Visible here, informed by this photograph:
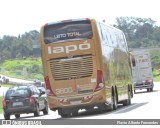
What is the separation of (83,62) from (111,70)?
8.98ft

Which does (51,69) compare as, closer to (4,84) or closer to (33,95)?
(33,95)

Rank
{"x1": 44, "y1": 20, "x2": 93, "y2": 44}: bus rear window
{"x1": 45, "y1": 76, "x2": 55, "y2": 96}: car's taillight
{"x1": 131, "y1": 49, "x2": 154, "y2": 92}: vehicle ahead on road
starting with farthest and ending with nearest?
{"x1": 131, "y1": 49, "x2": 154, "y2": 92}: vehicle ahead on road < {"x1": 45, "y1": 76, "x2": 55, "y2": 96}: car's taillight < {"x1": 44, "y1": 20, "x2": 93, "y2": 44}: bus rear window

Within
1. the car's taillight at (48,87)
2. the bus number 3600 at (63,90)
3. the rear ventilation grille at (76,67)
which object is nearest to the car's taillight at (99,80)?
the rear ventilation grille at (76,67)

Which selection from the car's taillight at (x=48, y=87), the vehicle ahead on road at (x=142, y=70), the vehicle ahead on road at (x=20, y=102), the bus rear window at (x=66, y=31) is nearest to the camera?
the bus rear window at (x=66, y=31)

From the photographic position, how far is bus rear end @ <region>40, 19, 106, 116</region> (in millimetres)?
24406

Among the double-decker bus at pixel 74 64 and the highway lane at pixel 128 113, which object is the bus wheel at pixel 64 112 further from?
the highway lane at pixel 128 113

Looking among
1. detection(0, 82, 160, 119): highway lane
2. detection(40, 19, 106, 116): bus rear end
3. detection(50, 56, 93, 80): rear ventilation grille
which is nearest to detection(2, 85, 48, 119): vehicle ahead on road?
detection(0, 82, 160, 119): highway lane

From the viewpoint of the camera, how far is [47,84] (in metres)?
24.8

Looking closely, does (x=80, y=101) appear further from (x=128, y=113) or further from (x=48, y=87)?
(x=128, y=113)

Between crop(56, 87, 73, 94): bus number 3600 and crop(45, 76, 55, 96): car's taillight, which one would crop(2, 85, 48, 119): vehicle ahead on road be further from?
crop(56, 87, 73, 94): bus number 3600

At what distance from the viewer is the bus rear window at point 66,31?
24578 mm

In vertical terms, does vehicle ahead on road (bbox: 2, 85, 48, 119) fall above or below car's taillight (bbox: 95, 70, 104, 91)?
below

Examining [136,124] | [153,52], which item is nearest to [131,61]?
[136,124]

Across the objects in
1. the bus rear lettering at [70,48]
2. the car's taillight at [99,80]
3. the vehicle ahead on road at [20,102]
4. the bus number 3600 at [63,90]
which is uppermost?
the bus rear lettering at [70,48]
